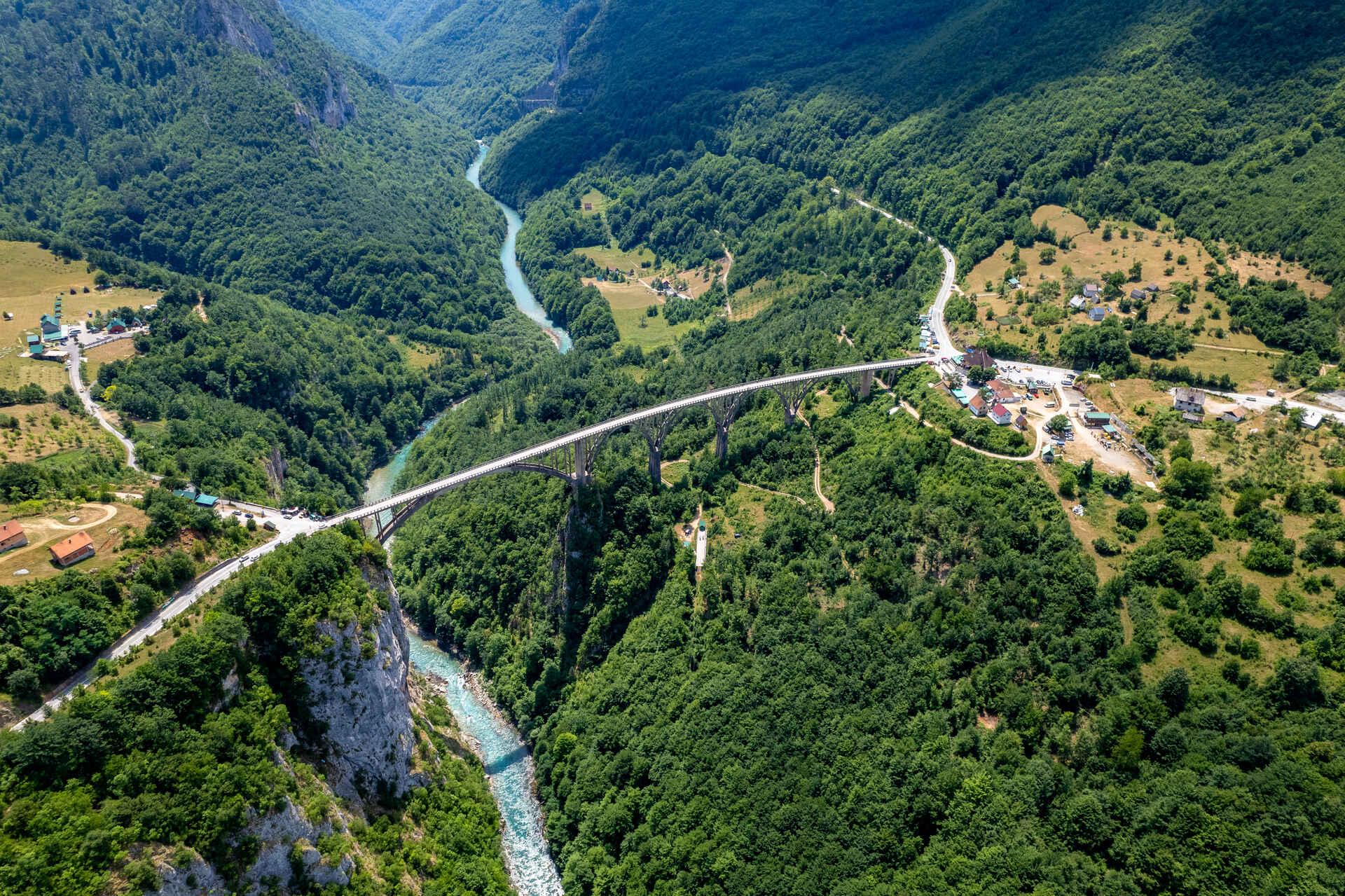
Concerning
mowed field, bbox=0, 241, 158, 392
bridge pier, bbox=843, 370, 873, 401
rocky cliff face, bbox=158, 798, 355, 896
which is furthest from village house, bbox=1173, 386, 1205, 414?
mowed field, bbox=0, 241, 158, 392

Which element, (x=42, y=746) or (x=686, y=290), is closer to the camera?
(x=42, y=746)

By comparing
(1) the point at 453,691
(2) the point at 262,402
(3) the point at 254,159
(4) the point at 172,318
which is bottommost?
(1) the point at 453,691

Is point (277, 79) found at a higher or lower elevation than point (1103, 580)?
higher

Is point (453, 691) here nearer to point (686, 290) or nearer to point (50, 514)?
point (50, 514)

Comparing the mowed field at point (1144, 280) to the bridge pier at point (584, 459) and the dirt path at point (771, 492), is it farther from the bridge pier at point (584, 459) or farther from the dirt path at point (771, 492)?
the bridge pier at point (584, 459)

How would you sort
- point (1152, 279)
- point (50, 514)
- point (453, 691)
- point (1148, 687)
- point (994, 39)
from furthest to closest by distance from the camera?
point (994, 39) < point (1152, 279) < point (453, 691) < point (50, 514) < point (1148, 687)

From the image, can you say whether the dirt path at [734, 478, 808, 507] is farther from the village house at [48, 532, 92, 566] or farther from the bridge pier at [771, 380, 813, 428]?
the village house at [48, 532, 92, 566]

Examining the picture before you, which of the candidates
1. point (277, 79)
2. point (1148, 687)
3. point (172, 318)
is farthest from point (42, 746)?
point (277, 79)

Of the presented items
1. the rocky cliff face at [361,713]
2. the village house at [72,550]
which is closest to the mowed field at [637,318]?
the rocky cliff face at [361,713]
